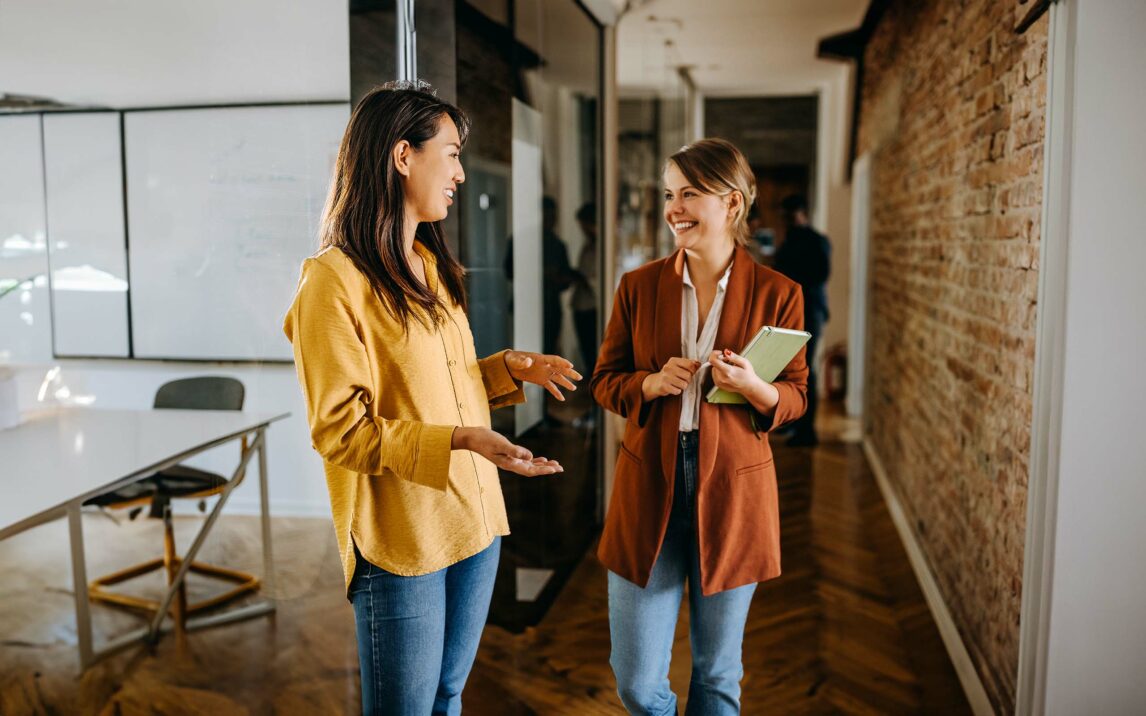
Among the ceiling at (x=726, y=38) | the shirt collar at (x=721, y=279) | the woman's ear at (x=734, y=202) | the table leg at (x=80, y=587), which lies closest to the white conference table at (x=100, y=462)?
the table leg at (x=80, y=587)

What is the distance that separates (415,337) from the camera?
140cm

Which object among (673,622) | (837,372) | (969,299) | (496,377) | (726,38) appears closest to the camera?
(496,377)

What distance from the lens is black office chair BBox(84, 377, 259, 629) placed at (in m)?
1.95

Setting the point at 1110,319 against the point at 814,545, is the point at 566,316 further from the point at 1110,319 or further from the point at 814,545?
the point at 1110,319

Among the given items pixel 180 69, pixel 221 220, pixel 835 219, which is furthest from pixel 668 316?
pixel 835 219

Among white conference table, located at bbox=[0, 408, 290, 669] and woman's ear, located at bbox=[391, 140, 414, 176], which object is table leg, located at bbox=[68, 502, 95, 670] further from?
woman's ear, located at bbox=[391, 140, 414, 176]

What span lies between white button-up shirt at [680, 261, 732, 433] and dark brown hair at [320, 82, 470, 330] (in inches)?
21.8

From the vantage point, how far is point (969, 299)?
2.86 m

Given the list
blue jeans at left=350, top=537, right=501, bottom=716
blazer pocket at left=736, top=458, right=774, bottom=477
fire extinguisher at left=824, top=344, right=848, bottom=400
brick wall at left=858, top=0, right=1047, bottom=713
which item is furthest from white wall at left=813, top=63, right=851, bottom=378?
blue jeans at left=350, top=537, right=501, bottom=716

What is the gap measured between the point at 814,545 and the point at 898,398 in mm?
1021

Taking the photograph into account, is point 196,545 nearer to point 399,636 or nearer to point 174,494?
point 174,494

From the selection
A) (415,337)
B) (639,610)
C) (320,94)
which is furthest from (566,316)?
(415,337)

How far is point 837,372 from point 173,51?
6.94 m

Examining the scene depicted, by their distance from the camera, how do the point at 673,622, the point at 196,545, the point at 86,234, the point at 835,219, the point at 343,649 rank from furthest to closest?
the point at 835,219 < the point at 343,649 < the point at 196,545 < the point at 86,234 < the point at 673,622
